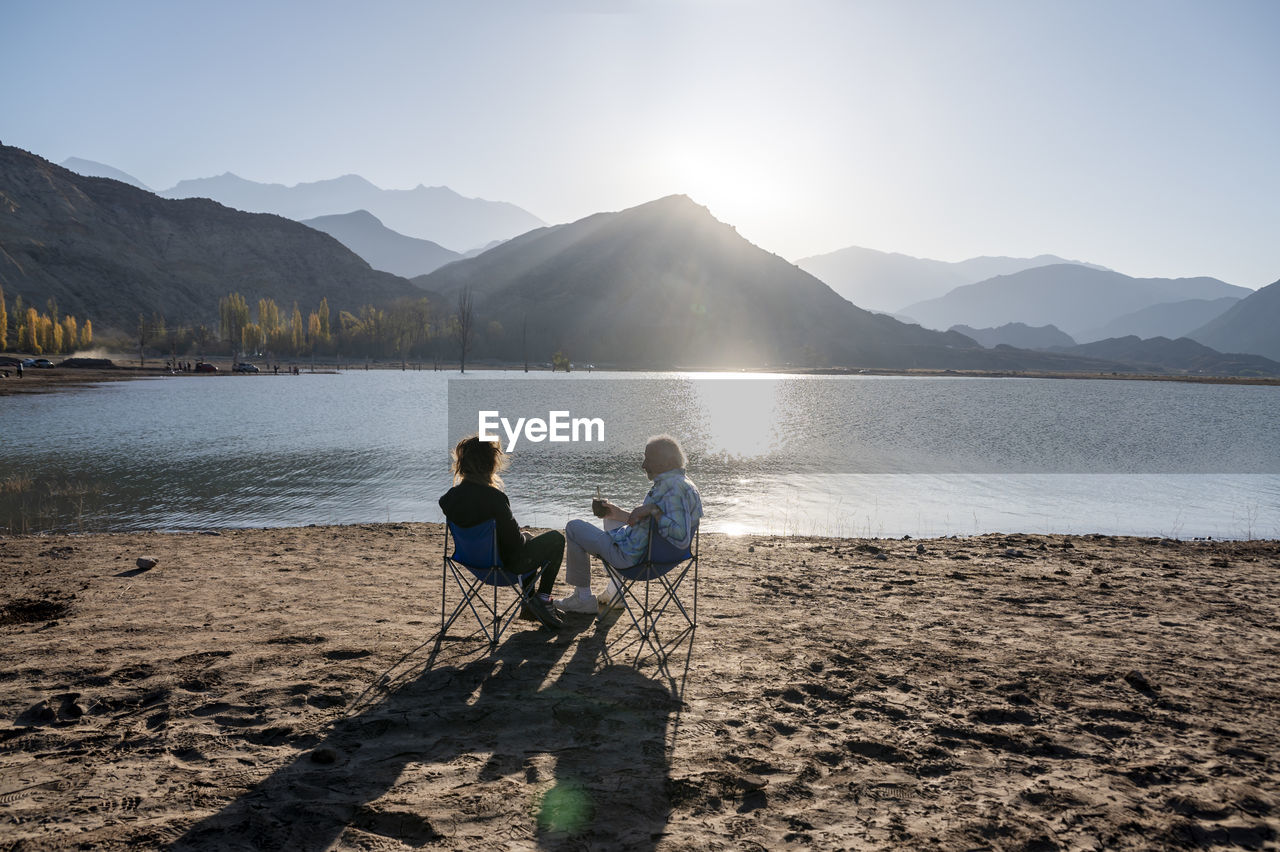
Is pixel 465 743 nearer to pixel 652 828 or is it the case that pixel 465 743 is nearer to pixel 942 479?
pixel 652 828

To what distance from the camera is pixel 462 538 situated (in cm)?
652

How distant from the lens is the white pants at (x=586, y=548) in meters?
6.73

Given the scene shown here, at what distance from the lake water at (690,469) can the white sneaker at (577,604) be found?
8.96 meters

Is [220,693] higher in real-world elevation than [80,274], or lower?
lower

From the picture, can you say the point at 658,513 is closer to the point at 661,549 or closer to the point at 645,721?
the point at 661,549

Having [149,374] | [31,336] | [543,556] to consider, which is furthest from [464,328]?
[543,556]

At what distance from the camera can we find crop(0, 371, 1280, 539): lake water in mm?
17297

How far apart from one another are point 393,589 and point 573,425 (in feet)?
107

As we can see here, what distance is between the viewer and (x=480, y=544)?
6.51m

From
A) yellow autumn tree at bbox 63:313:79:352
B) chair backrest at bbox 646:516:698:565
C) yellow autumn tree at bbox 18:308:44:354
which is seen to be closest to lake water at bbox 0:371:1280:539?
chair backrest at bbox 646:516:698:565

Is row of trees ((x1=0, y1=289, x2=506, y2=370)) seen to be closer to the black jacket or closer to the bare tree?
the bare tree

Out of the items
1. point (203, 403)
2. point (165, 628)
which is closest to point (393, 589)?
point (165, 628)

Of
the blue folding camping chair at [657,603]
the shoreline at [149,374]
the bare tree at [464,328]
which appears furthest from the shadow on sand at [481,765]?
the bare tree at [464,328]

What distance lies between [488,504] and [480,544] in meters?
0.41
